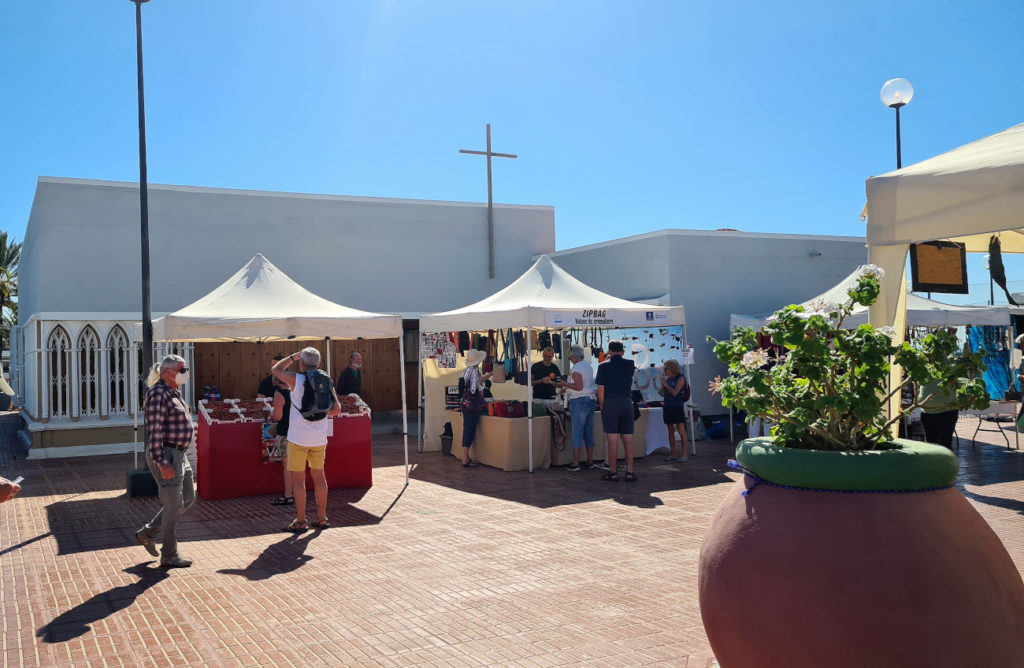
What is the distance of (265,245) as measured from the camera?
1822cm

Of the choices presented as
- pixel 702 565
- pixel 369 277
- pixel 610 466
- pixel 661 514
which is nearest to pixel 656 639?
pixel 702 565

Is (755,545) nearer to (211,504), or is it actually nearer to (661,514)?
(661,514)

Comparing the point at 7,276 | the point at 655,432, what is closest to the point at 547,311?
the point at 655,432

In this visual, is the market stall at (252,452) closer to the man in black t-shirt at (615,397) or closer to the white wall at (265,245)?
the man in black t-shirt at (615,397)

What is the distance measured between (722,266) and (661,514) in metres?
9.60

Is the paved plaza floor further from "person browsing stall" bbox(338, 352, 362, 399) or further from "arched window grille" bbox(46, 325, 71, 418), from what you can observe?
"arched window grille" bbox(46, 325, 71, 418)

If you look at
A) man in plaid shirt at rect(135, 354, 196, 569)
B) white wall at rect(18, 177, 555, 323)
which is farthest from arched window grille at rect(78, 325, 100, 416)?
man in plaid shirt at rect(135, 354, 196, 569)

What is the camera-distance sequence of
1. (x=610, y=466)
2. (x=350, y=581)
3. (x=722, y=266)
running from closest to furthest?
(x=350, y=581), (x=610, y=466), (x=722, y=266)

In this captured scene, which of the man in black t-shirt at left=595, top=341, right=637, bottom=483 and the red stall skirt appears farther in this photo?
the man in black t-shirt at left=595, top=341, right=637, bottom=483

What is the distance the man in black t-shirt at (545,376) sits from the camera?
13297 millimetres

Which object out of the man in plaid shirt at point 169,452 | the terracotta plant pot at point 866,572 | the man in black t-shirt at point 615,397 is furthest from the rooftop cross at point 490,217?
the terracotta plant pot at point 866,572

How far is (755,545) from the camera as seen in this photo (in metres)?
3.33

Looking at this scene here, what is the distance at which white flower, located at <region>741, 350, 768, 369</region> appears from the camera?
149 inches

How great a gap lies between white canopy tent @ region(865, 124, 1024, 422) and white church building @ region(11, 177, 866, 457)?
40.6ft
